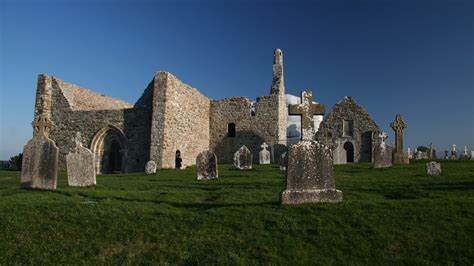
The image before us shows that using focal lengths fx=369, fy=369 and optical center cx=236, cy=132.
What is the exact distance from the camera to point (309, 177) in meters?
7.18

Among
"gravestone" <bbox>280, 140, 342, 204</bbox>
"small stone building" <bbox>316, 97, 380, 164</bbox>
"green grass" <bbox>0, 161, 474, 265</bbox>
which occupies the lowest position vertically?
"green grass" <bbox>0, 161, 474, 265</bbox>

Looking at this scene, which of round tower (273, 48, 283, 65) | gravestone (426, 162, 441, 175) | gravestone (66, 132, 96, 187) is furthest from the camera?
round tower (273, 48, 283, 65)

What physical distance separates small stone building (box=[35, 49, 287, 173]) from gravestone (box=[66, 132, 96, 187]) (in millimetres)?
9430

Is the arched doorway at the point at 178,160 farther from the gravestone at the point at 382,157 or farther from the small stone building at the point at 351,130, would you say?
the gravestone at the point at 382,157

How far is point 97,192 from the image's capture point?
9266mm

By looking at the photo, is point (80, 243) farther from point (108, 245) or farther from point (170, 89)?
Answer: point (170, 89)

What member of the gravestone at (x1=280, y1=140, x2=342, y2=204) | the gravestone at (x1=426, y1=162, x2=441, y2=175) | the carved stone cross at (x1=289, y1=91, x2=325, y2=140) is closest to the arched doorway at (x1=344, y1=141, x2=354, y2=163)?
the carved stone cross at (x1=289, y1=91, x2=325, y2=140)

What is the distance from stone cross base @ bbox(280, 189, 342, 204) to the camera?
7.07m

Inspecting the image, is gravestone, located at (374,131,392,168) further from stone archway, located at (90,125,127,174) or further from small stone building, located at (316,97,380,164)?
stone archway, located at (90,125,127,174)

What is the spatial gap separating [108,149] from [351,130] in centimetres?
1704

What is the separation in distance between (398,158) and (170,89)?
41.9ft

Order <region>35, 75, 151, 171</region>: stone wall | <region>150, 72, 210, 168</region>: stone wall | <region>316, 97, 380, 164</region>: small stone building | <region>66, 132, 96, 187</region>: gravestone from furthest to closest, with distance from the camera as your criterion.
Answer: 1. <region>316, 97, 380, 164</region>: small stone building
2. <region>35, 75, 151, 171</region>: stone wall
3. <region>150, 72, 210, 168</region>: stone wall
4. <region>66, 132, 96, 187</region>: gravestone

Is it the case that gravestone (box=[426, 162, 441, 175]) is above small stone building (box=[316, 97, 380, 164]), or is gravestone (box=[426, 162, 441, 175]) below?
below

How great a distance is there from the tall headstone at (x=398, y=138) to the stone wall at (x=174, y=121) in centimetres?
1189
